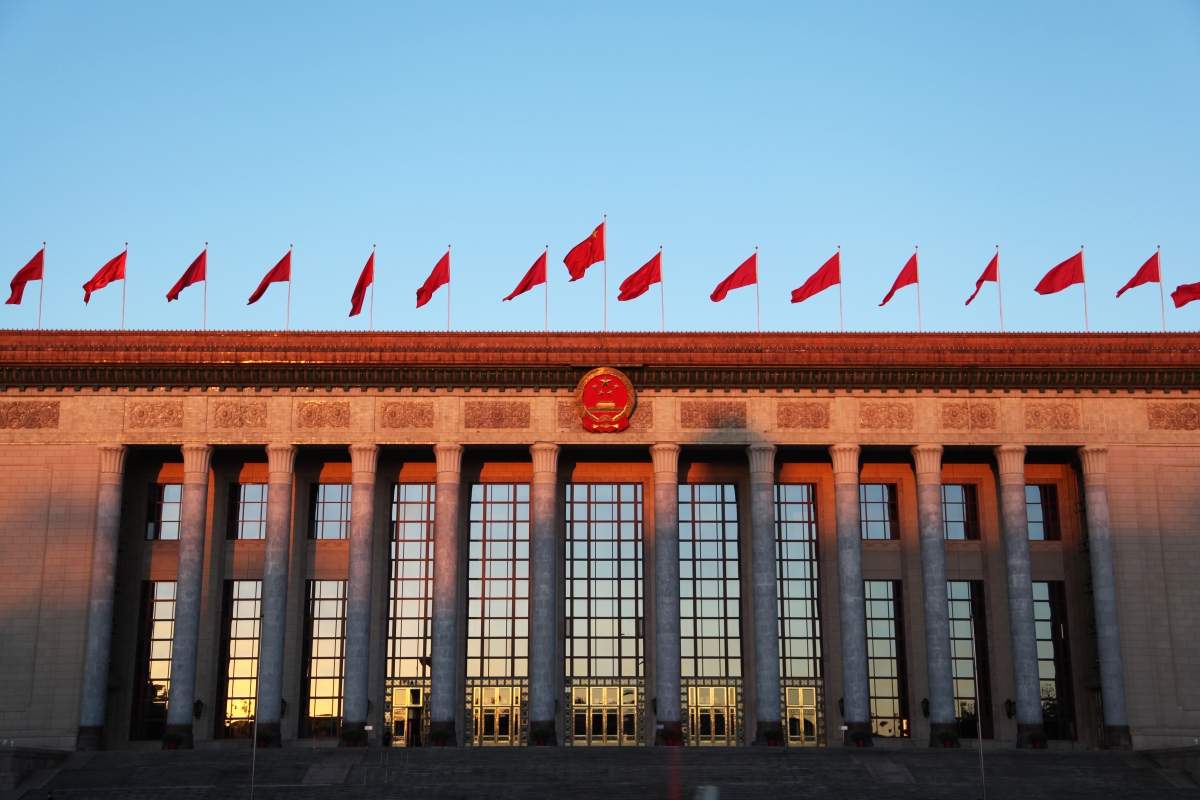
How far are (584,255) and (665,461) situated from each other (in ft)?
27.7

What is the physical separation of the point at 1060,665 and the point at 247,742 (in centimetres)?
3069

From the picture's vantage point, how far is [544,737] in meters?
50.8

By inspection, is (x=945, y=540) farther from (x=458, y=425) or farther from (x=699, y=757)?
(x=458, y=425)

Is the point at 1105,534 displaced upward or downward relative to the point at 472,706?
upward

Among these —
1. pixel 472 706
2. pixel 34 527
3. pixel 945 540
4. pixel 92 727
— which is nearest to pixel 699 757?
pixel 472 706

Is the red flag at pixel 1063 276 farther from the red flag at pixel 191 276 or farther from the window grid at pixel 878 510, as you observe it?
the red flag at pixel 191 276

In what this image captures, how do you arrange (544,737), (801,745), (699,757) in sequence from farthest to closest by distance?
(801,745), (544,737), (699,757)

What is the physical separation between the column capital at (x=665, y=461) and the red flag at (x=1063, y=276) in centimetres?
1518

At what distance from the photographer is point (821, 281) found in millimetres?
55375

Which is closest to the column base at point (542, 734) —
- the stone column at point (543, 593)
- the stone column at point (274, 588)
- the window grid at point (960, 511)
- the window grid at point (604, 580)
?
the stone column at point (543, 593)

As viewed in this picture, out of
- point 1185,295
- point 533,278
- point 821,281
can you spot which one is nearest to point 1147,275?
point 1185,295

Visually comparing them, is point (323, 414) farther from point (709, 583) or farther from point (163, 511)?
point (709, 583)

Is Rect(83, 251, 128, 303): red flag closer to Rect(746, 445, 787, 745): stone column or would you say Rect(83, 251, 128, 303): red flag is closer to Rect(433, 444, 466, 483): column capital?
Rect(433, 444, 466, 483): column capital

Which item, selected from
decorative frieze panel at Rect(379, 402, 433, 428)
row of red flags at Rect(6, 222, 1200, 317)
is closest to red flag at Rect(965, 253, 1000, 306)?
row of red flags at Rect(6, 222, 1200, 317)
